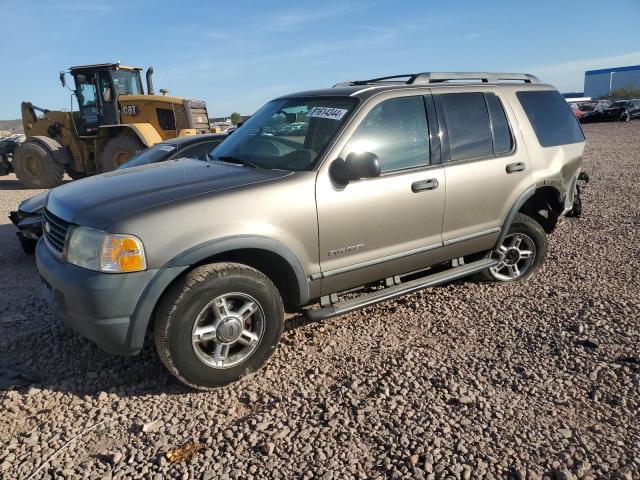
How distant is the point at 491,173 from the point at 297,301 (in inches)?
82.6

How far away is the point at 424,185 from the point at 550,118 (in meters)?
2.01

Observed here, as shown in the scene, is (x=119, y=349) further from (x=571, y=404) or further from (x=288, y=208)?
(x=571, y=404)

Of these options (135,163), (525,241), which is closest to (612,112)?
(525,241)

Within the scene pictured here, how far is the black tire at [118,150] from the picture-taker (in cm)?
1135

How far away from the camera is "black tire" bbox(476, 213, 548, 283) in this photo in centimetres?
469

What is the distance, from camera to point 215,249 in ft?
9.69

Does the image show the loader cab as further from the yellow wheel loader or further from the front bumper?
the front bumper

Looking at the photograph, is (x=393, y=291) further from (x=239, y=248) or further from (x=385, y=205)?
(x=239, y=248)

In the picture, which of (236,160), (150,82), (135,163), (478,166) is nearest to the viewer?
(236,160)

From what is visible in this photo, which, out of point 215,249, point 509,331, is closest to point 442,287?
point 509,331

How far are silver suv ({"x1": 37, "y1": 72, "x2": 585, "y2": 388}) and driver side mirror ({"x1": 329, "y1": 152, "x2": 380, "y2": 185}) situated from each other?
0.01 metres

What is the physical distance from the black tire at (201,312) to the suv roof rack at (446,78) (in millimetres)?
2192

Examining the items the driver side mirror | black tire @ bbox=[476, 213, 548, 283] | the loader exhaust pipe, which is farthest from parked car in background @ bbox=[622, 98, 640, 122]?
the driver side mirror

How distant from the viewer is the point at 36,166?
1230cm
